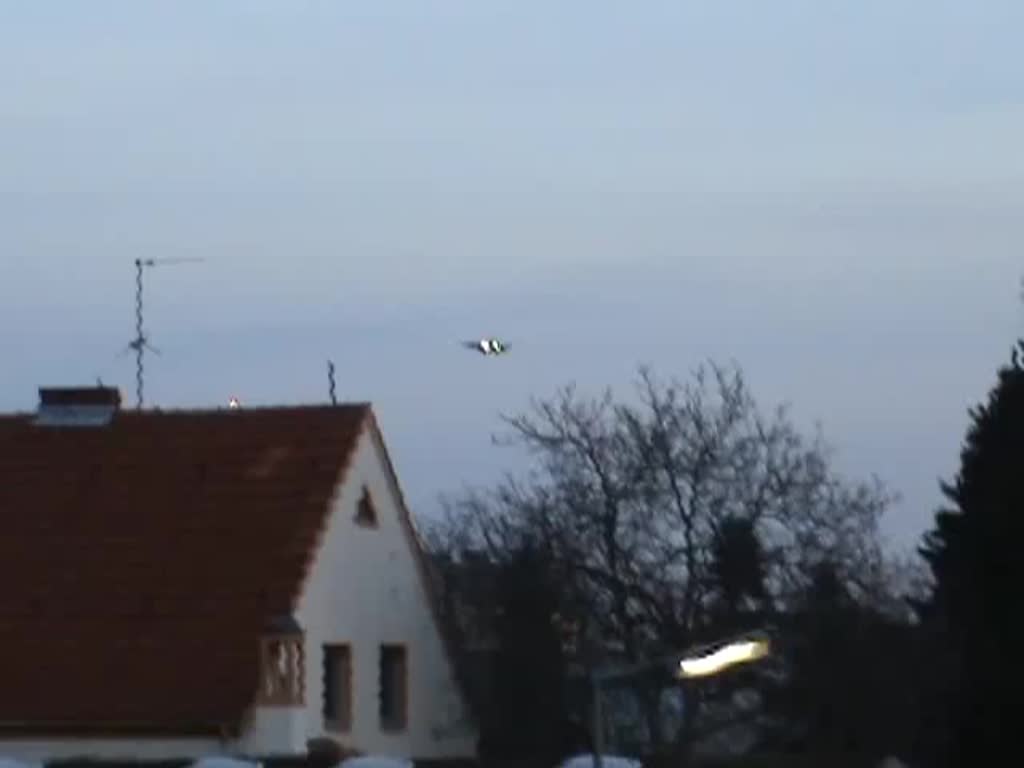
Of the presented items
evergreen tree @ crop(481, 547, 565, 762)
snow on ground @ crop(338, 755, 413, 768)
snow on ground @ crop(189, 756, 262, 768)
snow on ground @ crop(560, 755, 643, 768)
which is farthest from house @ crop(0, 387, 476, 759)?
snow on ground @ crop(338, 755, 413, 768)

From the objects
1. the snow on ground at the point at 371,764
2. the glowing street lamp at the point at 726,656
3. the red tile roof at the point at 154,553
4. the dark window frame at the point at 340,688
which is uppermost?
the red tile roof at the point at 154,553

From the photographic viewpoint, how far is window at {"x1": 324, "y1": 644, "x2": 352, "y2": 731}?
44562 mm

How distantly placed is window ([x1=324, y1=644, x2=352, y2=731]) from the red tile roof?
77.1 inches

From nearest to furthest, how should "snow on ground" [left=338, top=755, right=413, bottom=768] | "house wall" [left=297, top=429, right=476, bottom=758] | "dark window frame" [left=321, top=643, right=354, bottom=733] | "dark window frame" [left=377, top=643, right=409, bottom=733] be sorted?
"snow on ground" [left=338, top=755, right=413, bottom=768]
"house wall" [left=297, top=429, right=476, bottom=758]
"dark window frame" [left=321, top=643, right=354, bottom=733]
"dark window frame" [left=377, top=643, right=409, bottom=733]

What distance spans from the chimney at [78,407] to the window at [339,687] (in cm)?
562

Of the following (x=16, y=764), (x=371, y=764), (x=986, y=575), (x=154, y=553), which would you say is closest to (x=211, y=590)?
(x=154, y=553)

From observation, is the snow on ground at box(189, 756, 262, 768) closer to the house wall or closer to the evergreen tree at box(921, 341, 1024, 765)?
the house wall

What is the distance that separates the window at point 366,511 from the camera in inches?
1791

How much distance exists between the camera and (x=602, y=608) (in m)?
48.7

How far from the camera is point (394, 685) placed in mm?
46812

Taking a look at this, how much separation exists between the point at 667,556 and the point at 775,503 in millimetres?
2012

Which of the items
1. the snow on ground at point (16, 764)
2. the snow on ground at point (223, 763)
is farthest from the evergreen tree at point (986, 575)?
the snow on ground at point (16, 764)

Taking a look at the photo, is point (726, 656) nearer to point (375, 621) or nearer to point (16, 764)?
point (16, 764)

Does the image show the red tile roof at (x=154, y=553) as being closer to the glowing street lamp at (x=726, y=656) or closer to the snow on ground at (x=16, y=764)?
the snow on ground at (x=16, y=764)
